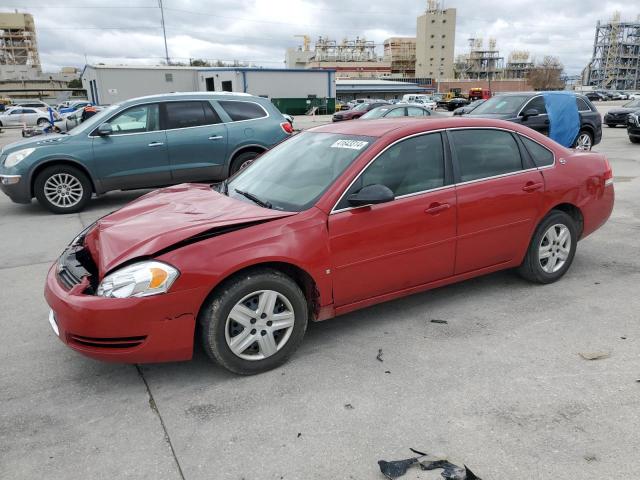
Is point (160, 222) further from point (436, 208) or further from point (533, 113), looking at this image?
point (533, 113)

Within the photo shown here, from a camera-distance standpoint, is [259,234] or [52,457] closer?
[52,457]

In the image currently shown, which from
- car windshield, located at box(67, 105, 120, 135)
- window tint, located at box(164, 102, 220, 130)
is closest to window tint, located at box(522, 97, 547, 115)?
window tint, located at box(164, 102, 220, 130)

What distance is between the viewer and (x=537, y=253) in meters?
4.45

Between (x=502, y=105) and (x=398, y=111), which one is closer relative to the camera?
(x=502, y=105)

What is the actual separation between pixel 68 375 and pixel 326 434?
181 cm

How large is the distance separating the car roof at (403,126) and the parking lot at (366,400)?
1459mm

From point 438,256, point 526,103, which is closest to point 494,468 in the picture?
point 438,256

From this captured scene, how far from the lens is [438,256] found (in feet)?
12.6

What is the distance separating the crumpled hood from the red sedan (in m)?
0.01

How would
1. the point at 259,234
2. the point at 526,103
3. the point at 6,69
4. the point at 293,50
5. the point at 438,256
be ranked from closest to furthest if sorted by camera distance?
1. the point at 259,234
2. the point at 438,256
3. the point at 526,103
4. the point at 6,69
5. the point at 293,50

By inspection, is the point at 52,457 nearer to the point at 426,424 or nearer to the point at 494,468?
the point at 426,424

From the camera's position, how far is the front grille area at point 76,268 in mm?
3127

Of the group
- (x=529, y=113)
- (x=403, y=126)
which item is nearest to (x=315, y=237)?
(x=403, y=126)

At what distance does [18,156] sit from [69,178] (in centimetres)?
77
